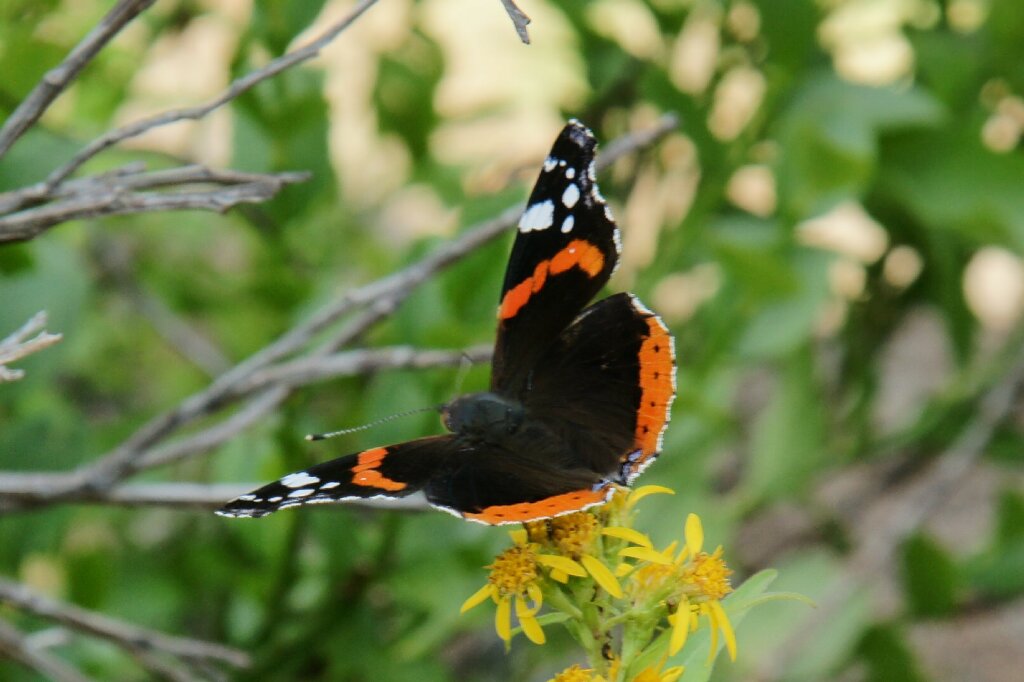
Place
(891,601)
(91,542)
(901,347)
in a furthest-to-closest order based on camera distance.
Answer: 1. (901,347)
2. (891,601)
3. (91,542)

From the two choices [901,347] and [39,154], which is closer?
[39,154]

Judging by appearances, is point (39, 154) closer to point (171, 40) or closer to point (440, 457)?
point (440, 457)

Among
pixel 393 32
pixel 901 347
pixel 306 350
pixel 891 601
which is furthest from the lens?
pixel 901 347

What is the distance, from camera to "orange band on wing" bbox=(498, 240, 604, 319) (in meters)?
1.03

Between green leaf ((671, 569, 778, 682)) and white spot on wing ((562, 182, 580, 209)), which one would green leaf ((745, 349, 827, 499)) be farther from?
→ green leaf ((671, 569, 778, 682))

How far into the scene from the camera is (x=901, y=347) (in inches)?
120

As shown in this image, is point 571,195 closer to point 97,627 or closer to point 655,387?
point 655,387

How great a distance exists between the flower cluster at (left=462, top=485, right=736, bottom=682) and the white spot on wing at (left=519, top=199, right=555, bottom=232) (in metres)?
0.28

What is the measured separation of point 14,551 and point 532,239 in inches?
28.9

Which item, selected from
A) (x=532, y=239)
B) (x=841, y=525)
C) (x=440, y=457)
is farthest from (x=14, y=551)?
(x=841, y=525)

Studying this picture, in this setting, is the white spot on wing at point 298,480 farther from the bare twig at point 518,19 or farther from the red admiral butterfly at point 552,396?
the bare twig at point 518,19

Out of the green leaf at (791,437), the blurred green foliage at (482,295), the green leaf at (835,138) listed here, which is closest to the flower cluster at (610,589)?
the blurred green foliage at (482,295)

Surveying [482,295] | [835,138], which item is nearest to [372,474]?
[482,295]

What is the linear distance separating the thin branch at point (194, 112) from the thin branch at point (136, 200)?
0.02 metres
